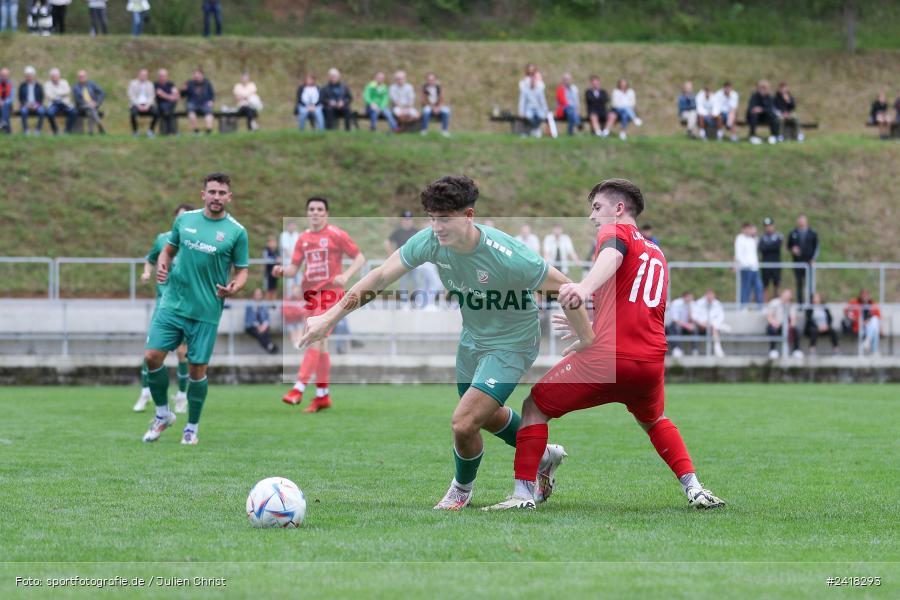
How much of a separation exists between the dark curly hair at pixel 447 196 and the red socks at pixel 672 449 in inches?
76.2

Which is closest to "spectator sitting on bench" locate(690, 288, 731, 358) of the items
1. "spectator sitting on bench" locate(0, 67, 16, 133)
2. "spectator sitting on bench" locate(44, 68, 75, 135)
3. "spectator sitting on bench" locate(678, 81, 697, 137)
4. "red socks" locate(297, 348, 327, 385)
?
"red socks" locate(297, 348, 327, 385)

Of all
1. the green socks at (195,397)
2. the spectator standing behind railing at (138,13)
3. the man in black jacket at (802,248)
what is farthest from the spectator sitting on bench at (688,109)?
the green socks at (195,397)

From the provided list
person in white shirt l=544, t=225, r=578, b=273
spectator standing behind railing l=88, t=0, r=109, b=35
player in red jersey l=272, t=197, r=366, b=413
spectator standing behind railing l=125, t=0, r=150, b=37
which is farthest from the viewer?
spectator standing behind railing l=88, t=0, r=109, b=35

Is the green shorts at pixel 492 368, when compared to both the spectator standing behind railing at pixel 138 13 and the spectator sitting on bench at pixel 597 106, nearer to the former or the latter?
the spectator sitting on bench at pixel 597 106

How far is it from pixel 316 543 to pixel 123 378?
54.6 ft

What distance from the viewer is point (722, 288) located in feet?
86.1

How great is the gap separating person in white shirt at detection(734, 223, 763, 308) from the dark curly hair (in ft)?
60.5

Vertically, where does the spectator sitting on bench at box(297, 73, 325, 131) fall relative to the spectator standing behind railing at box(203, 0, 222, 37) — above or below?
below

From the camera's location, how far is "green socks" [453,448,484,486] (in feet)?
26.1

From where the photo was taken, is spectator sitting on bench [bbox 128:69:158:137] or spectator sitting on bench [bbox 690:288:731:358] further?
spectator sitting on bench [bbox 128:69:158:137]

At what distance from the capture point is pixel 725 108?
114 ft

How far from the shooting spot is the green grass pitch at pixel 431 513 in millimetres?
5637

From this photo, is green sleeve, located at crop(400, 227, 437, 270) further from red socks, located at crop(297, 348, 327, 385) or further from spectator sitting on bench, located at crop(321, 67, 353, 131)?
spectator sitting on bench, located at crop(321, 67, 353, 131)

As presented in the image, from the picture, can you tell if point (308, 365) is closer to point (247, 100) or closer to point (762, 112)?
point (247, 100)
